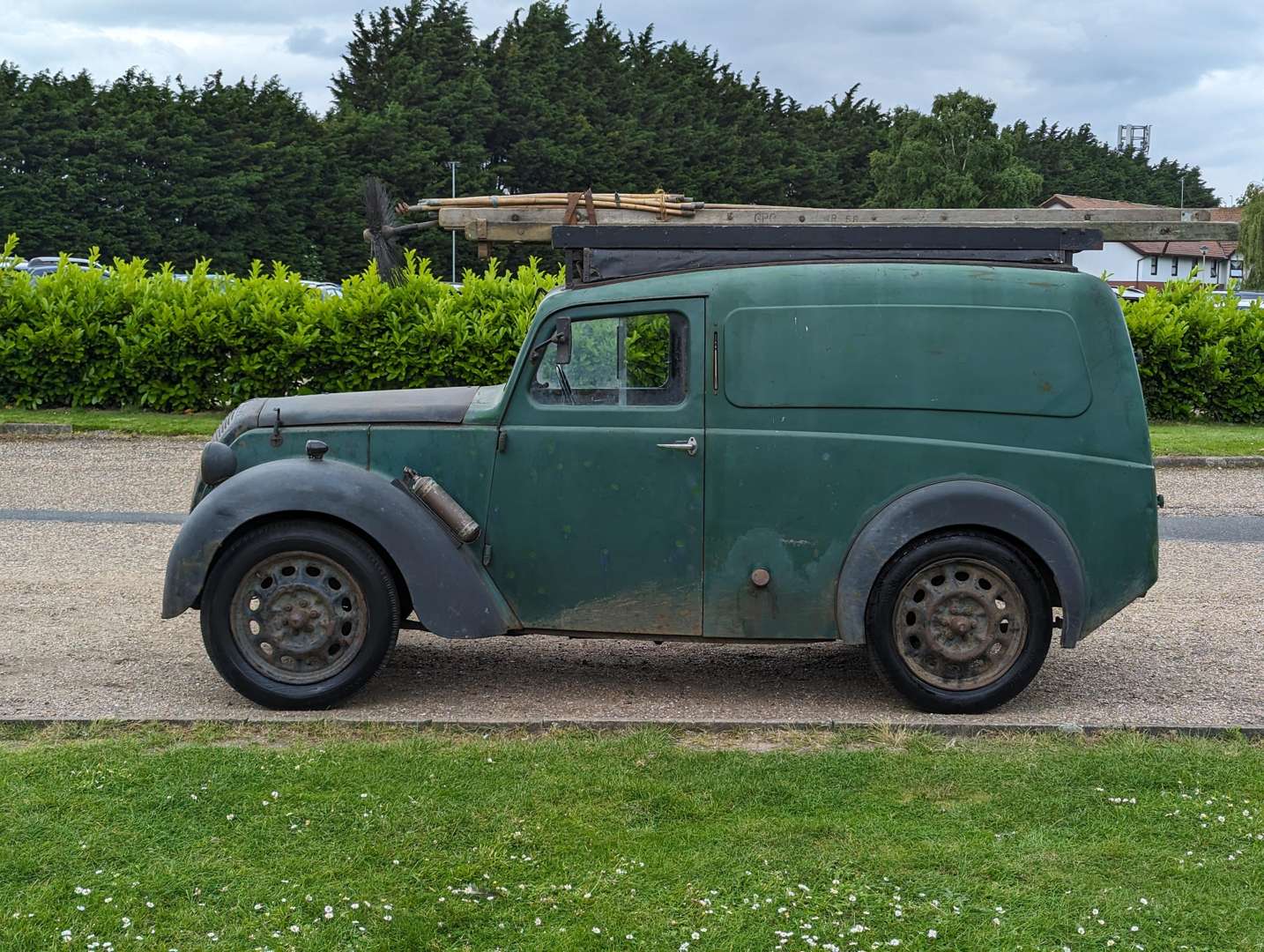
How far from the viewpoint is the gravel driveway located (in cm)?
634

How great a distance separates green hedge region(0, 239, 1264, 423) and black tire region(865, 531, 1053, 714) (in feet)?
34.3

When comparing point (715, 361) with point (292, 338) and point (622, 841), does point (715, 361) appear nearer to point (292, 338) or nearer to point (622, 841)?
point (622, 841)

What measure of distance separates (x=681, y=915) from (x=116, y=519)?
332 inches

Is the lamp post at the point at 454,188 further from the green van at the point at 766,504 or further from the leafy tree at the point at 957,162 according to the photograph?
the green van at the point at 766,504

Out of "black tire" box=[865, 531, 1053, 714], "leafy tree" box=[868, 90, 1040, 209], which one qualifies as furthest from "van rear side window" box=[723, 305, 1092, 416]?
"leafy tree" box=[868, 90, 1040, 209]

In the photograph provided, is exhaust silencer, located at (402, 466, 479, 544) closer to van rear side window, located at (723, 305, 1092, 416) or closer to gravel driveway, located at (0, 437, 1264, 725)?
gravel driveway, located at (0, 437, 1264, 725)

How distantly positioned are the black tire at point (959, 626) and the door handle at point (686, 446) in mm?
1004

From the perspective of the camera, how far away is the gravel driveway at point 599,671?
6336 mm

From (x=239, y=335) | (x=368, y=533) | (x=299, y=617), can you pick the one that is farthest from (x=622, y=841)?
(x=239, y=335)

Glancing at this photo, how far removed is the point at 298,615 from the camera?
624 centimetres

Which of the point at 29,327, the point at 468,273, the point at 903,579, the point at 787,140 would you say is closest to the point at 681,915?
the point at 903,579

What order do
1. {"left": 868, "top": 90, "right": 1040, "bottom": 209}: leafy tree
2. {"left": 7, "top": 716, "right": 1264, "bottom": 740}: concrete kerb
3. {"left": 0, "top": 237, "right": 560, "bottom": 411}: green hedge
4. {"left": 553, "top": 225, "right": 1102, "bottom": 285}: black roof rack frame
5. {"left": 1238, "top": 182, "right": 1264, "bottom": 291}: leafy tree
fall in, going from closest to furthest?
{"left": 7, "top": 716, "right": 1264, "bottom": 740}: concrete kerb → {"left": 553, "top": 225, "right": 1102, "bottom": 285}: black roof rack frame → {"left": 0, "top": 237, "right": 560, "bottom": 411}: green hedge → {"left": 1238, "top": 182, "right": 1264, "bottom": 291}: leafy tree → {"left": 868, "top": 90, "right": 1040, "bottom": 209}: leafy tree

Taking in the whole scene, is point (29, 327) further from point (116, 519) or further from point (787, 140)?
point (787, 140)

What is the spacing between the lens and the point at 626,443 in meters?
6.23
